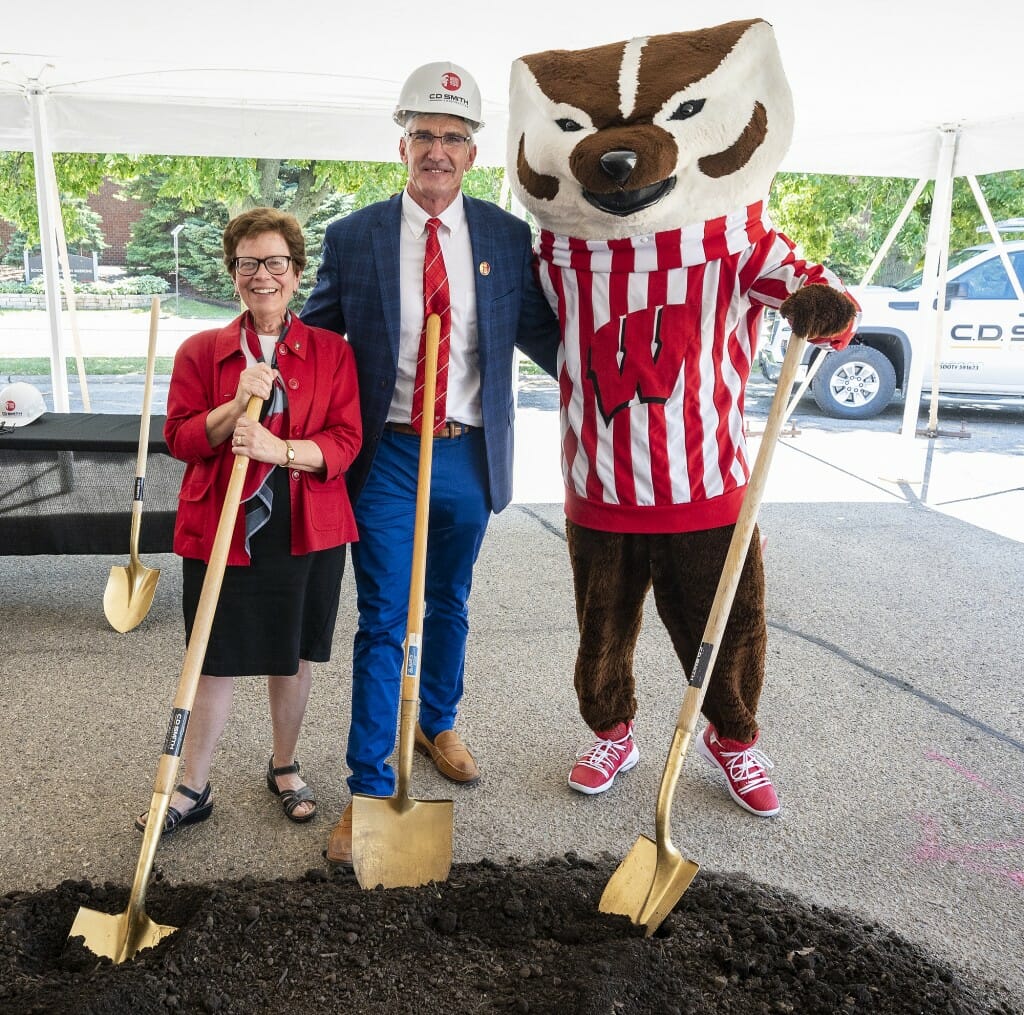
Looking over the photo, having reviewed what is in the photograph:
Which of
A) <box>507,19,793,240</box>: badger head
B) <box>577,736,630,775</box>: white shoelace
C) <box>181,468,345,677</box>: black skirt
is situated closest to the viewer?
<box>507,19,793,240</box>: badger head

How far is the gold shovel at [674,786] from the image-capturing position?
6.98 feet

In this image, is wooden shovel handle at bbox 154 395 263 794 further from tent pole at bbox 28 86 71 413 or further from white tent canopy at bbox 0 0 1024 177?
tent pole at bbox 28 86 71 413

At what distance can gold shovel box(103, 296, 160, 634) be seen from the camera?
A: 13.2 ft

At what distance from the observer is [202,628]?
213 cm

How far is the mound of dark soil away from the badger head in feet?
5.22

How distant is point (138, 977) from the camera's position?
5.84 ft

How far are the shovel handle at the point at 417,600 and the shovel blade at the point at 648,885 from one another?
1.73 ft

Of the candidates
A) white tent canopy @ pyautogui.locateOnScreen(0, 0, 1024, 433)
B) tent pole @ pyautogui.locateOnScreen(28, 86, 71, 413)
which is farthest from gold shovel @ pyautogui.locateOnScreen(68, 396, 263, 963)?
tent pole @ pyautogui.locateOnScreen(28, 86, 71, 413)

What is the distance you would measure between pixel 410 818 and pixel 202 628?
652mm

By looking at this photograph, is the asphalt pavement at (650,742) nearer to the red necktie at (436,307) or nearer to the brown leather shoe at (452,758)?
the brown leather shoe at (452,758)

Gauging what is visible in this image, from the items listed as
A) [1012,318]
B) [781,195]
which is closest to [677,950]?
[1012,318]

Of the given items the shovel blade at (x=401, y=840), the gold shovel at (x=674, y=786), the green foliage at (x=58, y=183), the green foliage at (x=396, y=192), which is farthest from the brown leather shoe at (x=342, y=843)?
the green foliage at (x=58, y=183)

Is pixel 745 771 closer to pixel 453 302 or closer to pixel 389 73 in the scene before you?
pixel 453 302

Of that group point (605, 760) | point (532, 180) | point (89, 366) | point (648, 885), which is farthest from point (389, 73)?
point (89, 366)
